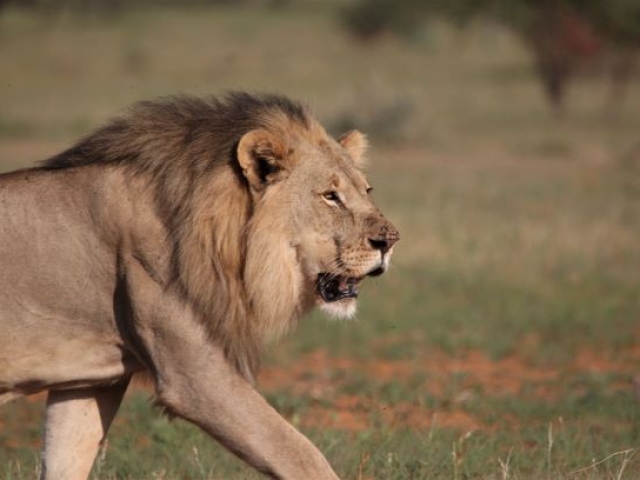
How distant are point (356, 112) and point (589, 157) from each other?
4.35 m

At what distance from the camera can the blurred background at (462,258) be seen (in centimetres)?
542

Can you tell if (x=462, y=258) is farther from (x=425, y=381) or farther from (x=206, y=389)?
(x=206, y=389)

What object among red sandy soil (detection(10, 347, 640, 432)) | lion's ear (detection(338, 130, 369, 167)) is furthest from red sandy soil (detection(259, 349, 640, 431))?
lion's ear (detection(338, 130, 369, 167))

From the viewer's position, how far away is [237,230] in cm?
405

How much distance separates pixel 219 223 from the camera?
13.2ft

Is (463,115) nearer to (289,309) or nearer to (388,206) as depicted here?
(388,206)

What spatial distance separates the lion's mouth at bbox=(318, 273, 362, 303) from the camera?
164 inches

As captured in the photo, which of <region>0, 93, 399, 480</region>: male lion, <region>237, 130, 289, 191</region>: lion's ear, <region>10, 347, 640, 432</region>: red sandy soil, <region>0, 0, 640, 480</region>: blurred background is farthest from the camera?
<region>10, 347, 640, 432</region>: red sandy soil

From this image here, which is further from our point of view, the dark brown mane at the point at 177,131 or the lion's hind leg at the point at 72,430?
the lion's hind leg at the point at 72,430

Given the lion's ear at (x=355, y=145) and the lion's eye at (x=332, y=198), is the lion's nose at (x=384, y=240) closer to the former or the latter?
the lion's eye at (x=332, y=198)

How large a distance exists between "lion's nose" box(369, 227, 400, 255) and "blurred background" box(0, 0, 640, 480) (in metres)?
0.86

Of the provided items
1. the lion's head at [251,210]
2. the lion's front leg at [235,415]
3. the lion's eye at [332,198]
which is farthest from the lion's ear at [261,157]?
the lion's front leg at [235,415]

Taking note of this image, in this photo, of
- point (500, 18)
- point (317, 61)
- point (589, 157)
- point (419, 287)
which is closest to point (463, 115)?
point (500, 18)

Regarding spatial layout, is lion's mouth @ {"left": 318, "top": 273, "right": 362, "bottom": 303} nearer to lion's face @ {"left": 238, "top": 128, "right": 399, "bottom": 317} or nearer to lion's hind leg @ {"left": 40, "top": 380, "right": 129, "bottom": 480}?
lion's face @ {"left": 238, "top": 128, "right": 399, "bottom": 317}
